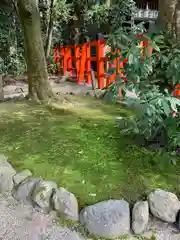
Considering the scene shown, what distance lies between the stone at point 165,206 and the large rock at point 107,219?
0.18 m

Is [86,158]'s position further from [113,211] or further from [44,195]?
A: [113,211]

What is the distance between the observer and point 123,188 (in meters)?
2.06

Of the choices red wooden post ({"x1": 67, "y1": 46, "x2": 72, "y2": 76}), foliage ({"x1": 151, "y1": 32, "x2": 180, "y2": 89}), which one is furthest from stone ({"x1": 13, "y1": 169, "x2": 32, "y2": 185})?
red wooden post ({"x1": 67, "y1": 46, "x2": 72, "y2": 76})

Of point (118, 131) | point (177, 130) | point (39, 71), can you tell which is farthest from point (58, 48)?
point (177, 130)

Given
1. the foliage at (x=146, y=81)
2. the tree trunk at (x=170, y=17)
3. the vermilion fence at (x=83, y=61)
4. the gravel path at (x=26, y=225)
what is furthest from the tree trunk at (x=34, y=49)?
the gravel path at (x=26, y=225)

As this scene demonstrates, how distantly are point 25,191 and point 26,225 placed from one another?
296mm

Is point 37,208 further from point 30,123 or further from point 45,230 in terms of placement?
point 30,123

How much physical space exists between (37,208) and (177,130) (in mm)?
1191

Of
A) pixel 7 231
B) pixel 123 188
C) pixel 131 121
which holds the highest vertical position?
pixel 131 121

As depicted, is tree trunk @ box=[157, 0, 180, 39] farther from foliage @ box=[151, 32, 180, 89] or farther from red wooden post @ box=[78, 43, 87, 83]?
red wooden post @ box=[78, 43, 87, 83]

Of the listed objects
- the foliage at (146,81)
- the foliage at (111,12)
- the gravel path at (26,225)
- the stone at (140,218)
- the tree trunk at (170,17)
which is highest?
the foliage at (111,12)

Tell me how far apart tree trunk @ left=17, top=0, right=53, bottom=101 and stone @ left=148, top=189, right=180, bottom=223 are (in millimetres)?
3472

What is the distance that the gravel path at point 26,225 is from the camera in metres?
1.80

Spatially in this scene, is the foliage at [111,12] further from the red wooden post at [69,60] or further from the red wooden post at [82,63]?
the red wooden post at [82,63]
